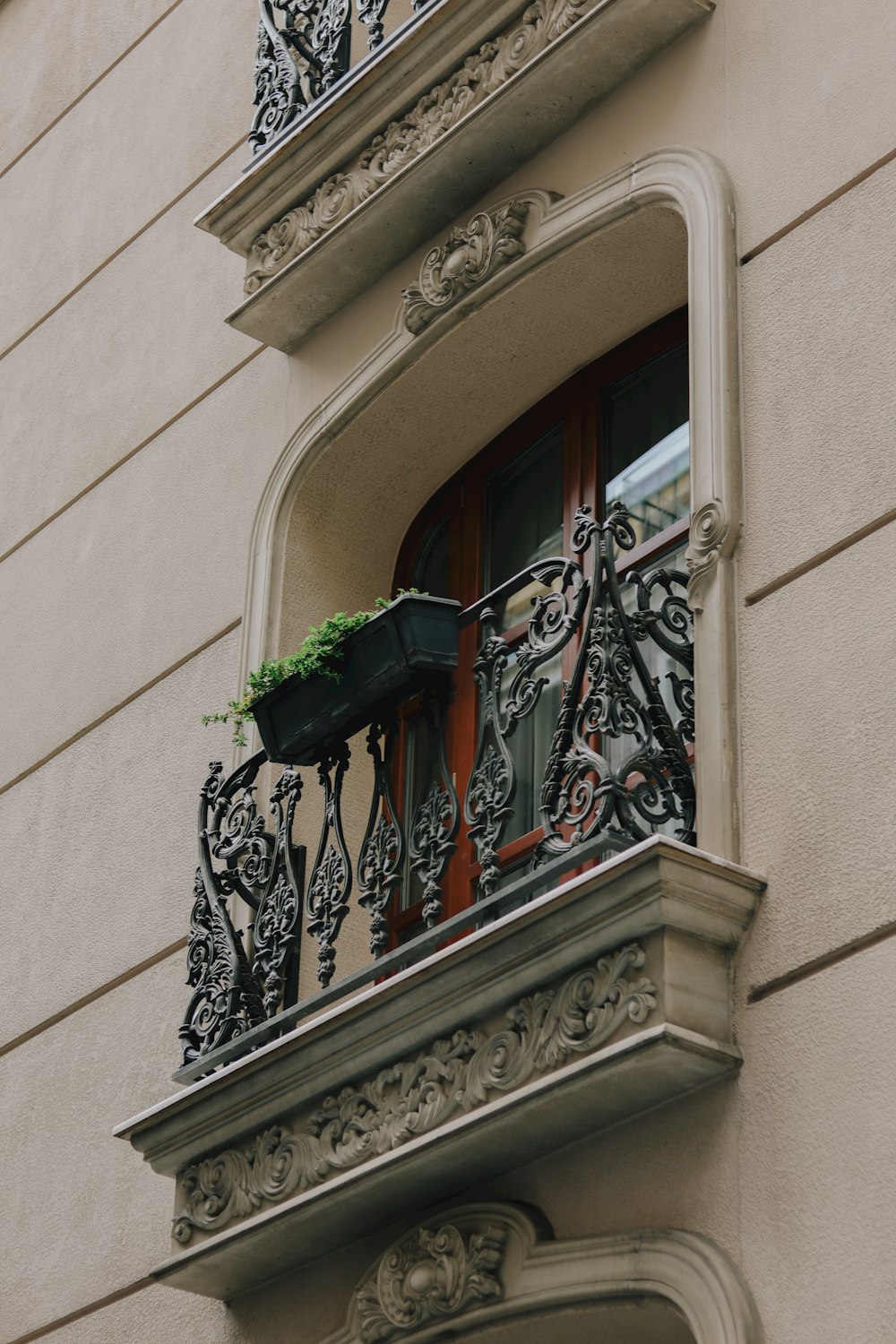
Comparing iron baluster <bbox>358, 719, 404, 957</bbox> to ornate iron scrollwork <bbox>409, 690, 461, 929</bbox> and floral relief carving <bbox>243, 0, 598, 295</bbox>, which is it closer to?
ornate iron scrollwork <bbox>409, 690, 461, 929</bbox>

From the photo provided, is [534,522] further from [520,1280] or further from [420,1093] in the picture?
[520,1280]

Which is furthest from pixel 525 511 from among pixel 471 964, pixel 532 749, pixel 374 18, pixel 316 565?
pixel 471 964

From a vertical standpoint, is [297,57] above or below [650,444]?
above

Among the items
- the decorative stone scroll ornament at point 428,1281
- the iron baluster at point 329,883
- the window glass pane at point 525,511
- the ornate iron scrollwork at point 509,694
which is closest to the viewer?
the decorative stone scroll ornament at point 428,1281

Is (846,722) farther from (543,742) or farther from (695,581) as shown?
(543,742)

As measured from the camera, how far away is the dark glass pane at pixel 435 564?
8.01 metres

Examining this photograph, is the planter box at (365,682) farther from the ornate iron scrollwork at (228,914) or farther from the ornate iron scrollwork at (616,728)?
the ornate iron scrollwork at (616,728)

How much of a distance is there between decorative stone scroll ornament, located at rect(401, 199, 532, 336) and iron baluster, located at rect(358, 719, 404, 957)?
172 centimetres

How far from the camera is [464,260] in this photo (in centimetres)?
750

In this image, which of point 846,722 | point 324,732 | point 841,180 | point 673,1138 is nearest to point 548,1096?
point 673,1138

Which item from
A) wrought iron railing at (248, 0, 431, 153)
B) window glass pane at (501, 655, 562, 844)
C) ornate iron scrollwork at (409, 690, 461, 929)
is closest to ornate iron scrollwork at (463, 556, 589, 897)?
ornate iron scrollwork at (409, 690, 461, 929)

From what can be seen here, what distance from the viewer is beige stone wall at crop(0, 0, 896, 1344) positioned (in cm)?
536

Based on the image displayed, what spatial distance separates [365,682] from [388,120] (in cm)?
245

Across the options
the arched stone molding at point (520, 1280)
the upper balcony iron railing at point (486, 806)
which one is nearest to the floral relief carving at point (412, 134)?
the upper balcony iron railing at point (486, 806)
